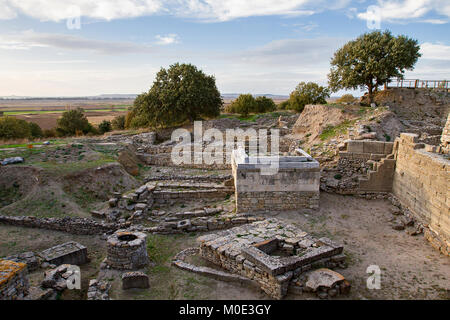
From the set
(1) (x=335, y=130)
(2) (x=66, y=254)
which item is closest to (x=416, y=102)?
(1) (x=335, y=130)

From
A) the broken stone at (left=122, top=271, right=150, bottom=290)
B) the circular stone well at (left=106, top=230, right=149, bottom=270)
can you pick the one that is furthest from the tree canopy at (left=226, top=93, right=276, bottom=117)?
the broken stone at (left=122, top=271, right=150, bottom=290)

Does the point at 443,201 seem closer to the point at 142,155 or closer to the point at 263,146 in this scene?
the point at 263,146

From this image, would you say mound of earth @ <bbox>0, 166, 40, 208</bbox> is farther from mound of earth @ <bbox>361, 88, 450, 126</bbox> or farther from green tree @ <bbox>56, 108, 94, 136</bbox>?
mound of earth @ <bbox>361, 88, 450, 126</bbox>

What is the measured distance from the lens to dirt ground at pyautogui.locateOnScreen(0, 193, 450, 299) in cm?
635

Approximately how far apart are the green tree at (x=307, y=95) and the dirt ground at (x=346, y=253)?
20.3 metres

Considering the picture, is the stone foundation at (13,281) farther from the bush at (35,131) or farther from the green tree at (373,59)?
the bush at (35,131)

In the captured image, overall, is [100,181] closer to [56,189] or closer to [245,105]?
[56,189]

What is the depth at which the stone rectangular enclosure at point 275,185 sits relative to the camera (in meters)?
9.74

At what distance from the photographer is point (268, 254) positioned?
7.53m

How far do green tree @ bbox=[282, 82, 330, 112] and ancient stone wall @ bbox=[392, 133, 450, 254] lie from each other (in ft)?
64.7

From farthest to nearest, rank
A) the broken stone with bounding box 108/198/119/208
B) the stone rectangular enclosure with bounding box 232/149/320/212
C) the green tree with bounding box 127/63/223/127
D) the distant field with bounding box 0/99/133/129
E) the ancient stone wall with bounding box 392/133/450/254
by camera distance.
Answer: the distant field with bounding box 0/99/133/129 → the green tree with bounding box 127/63/223/127 → the broken stone with bounding box 108/198/119/208 → the stone rectangular enclosure with bounding box 232/149/320/212 → the ancient stone wall with bounding box 392/133/450/254

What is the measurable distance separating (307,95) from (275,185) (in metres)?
22.6
